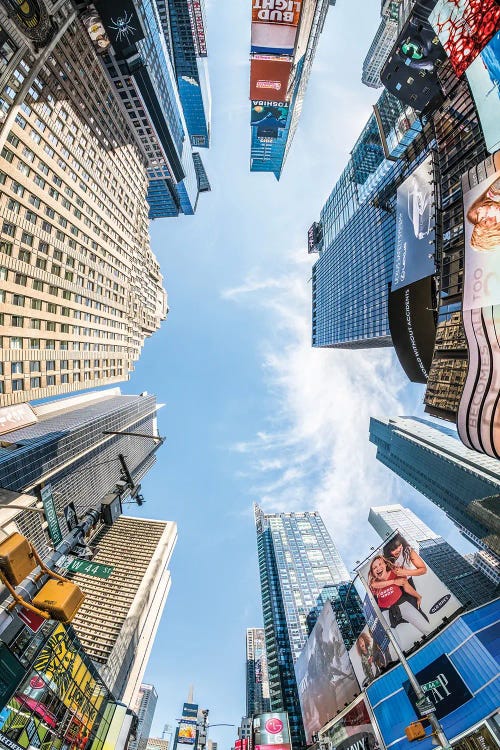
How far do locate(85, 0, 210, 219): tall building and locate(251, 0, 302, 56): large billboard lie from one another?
91.4 feet

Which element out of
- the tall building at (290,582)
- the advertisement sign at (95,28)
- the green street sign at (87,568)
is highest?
the advertisement sign at (95,28)

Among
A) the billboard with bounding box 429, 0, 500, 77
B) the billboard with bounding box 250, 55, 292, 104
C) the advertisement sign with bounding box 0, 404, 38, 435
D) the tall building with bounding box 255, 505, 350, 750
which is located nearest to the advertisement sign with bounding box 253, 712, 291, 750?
the advertisement sign with bounding box 0, 404, 38, 435

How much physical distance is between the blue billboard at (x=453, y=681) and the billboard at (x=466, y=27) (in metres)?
50.3

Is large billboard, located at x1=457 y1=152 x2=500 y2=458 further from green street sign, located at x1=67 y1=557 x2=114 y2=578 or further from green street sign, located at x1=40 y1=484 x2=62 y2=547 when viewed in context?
green street sign, located at x1=40 y1=484 x2=62 y2=547

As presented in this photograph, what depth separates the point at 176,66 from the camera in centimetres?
12375

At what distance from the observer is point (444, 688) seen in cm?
3098

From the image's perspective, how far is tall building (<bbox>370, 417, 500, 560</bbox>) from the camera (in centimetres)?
10300

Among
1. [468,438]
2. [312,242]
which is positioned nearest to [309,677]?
[468,438]

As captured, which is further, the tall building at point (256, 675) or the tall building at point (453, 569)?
the tall building at point (256, 675)

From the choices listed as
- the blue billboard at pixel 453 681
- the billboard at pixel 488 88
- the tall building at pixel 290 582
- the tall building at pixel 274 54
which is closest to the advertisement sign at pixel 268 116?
the tall building at pixel 274 54

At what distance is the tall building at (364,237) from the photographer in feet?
272

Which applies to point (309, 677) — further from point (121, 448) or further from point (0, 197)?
point (0, 197)

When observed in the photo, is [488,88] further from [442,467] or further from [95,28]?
[442,467]

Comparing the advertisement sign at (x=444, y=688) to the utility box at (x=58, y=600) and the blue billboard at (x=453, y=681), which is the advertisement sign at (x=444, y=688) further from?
the utility box at (x=58, y=600)
